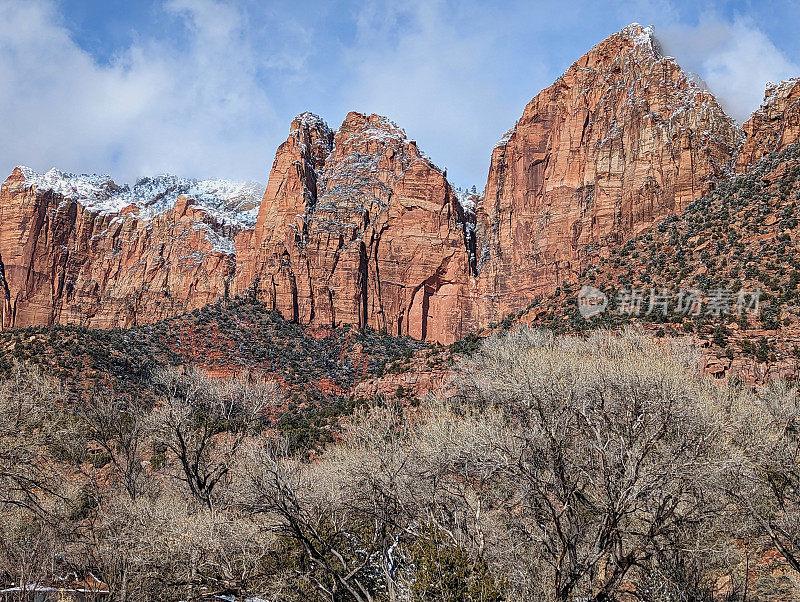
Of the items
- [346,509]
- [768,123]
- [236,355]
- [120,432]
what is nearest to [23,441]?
[346,509]

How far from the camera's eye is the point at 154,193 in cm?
16725

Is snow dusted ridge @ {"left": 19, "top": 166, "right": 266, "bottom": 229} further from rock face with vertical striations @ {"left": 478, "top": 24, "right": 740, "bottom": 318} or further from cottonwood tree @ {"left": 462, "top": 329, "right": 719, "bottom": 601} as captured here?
cottonwood tree @ {"left": 462, "top": 329, "right": 719, "bottom": 601}

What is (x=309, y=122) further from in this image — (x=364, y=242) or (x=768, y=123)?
(x=768, y=123)

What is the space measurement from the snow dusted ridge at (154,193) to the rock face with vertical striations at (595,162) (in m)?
80.0

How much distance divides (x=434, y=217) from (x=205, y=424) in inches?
2627

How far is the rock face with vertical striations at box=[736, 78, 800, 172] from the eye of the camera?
189 feet

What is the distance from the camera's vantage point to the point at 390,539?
Answer: 20.3 metres

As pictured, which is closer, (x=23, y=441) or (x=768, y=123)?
(x=23, y=441)

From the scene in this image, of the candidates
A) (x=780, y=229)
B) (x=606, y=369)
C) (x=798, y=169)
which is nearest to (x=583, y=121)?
(x=798, y=169)

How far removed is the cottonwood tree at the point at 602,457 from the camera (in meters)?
14.3

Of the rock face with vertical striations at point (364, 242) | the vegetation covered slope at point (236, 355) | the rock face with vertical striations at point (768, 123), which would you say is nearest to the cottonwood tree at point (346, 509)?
the vegetation covered slope at point (236, 355)

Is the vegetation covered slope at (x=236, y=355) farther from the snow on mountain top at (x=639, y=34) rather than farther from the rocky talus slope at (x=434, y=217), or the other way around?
the snow on mountain top at (x=639, y=34)

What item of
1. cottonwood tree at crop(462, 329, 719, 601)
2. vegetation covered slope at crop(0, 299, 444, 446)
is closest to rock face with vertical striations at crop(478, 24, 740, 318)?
vegetation covered slope at crop(0, 299, 444, 446)

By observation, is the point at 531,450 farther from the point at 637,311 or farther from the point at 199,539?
the point at 637,311
